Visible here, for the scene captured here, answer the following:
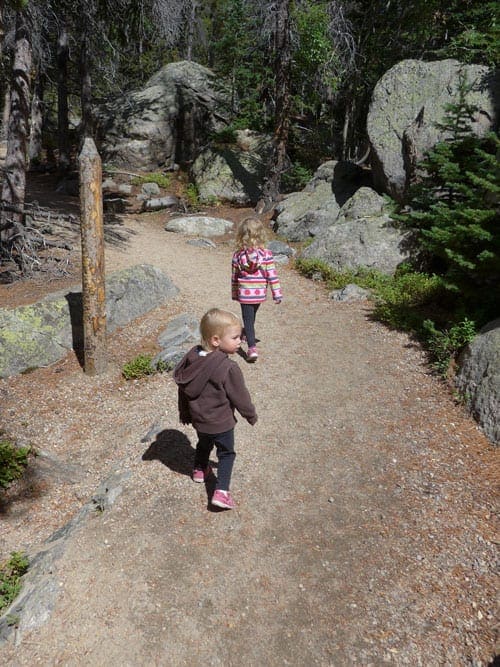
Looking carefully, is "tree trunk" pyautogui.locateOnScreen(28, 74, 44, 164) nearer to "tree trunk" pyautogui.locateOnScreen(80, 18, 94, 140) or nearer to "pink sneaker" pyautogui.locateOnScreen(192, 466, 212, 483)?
"tree trunk" pyautogui.locateOnScreen(80, 18, 94, 140)

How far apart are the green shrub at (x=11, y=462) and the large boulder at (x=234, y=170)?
1439 cm

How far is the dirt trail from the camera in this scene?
343cm

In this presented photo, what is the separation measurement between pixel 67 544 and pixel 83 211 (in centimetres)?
484

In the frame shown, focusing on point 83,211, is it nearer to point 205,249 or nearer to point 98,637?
point 98,637

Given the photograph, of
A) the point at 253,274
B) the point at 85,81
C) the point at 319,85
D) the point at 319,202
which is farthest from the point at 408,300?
the point at 85,81

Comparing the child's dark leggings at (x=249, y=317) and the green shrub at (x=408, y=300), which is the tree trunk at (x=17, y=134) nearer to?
the child's dark leggings at (x=249, y=317)

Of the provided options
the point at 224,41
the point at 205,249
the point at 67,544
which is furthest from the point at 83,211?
the point at 224,41

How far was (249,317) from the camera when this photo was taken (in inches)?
274

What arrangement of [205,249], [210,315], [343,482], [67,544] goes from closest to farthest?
[210,315]
[67,544]
[343,482]
[205,249]

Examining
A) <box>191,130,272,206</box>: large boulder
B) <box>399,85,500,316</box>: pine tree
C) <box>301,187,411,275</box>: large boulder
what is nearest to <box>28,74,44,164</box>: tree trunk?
<box>191,130,272,206</box>: large boulder

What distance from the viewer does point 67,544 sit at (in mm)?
4242

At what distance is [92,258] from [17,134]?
16.9 feet

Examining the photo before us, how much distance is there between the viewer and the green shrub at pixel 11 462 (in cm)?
596

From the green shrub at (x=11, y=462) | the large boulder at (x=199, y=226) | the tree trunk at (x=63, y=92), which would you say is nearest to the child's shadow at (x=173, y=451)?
the green shrub at (x=11, y=462)
